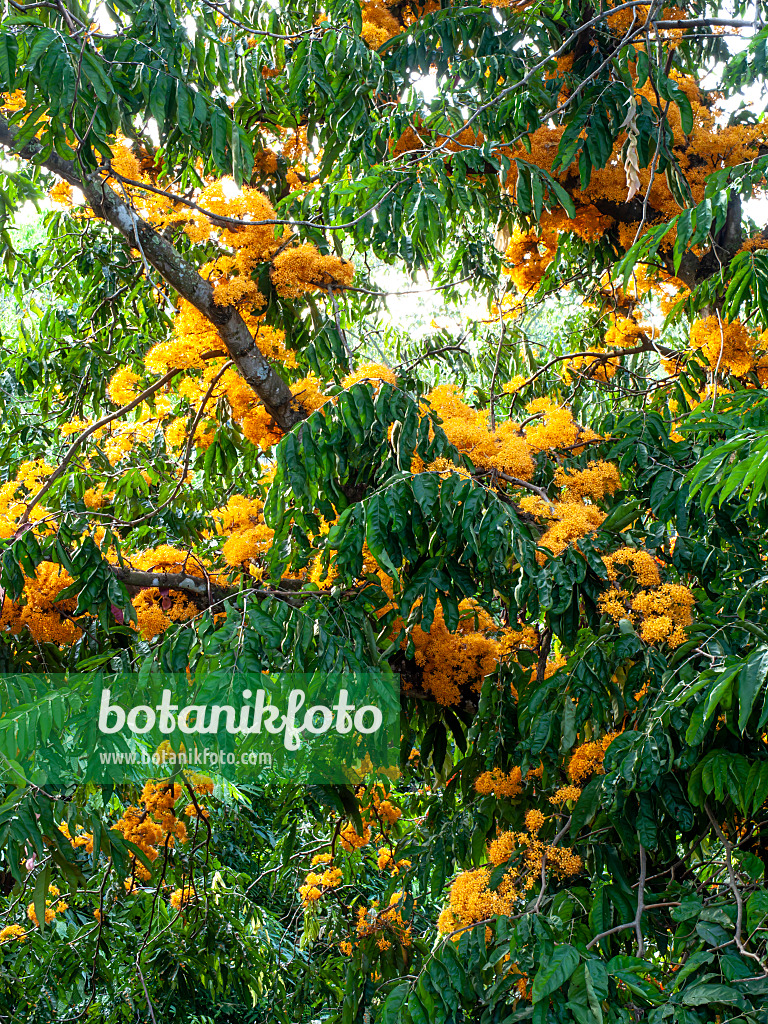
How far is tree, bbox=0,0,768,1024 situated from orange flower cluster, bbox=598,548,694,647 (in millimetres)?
12

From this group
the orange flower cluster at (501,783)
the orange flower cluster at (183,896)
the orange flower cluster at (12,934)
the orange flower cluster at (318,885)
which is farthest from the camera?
the orange flower cluster at (12,934)

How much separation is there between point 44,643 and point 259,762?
2.65 ft

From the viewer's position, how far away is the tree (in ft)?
6.37

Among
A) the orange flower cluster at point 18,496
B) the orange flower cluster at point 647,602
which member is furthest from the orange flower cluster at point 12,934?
the orange flower cluster at point 647,602

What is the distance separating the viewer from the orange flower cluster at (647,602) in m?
2.01

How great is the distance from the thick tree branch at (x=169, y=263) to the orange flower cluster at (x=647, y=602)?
151 cm

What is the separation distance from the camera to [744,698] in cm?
157

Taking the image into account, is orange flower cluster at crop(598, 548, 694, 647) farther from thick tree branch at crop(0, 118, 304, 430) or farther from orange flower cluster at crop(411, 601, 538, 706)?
thick tree branch at crop(0, 118, 304, 430)

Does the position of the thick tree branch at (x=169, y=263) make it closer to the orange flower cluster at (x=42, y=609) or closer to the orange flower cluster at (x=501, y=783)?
the orange flower cluster at (x=42, y=609)

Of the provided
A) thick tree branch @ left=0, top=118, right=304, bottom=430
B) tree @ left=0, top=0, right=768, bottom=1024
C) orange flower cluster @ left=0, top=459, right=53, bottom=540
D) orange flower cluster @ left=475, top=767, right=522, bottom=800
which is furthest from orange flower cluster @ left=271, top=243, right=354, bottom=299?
orange flower cluster @ left=475, top=767, right=522, bottom=800

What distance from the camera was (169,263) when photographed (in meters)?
2.90

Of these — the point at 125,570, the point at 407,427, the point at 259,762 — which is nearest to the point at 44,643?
the point at 125,570

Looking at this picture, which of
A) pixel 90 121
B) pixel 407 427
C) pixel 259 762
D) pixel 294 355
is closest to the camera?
pixel 407 427

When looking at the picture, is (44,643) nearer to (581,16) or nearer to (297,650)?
(297,650)
